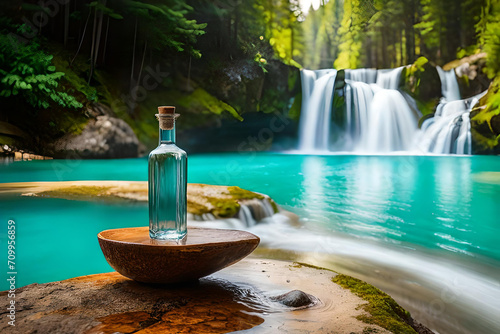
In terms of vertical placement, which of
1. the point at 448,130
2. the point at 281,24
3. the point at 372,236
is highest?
the point at 281,24

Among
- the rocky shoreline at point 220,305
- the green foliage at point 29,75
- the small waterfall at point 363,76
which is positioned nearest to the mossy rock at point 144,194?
the rocky shoreline at point 220,305

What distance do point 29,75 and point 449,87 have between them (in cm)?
1286

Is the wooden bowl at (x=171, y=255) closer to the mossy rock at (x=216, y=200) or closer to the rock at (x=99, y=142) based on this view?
the mossy rock at (x=216, y=200)

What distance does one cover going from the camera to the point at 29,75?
905 centimetres

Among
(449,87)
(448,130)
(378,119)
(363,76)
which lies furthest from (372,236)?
(449,87)

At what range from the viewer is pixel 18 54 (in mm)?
9109

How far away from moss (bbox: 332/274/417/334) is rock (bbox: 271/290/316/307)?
154mm

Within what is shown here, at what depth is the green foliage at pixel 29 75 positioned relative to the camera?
896cm

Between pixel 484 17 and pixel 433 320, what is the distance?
18.7m

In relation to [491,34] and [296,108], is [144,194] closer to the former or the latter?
[296,108]

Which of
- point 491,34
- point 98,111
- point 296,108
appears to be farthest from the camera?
point 491,34

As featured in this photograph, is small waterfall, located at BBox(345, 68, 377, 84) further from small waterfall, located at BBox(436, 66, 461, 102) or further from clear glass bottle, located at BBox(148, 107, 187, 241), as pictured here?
clear glass bottle, located at BBox(148, 107, 187, 241)

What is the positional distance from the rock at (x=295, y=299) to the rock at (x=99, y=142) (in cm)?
894

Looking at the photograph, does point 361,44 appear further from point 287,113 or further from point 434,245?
point 434,245
